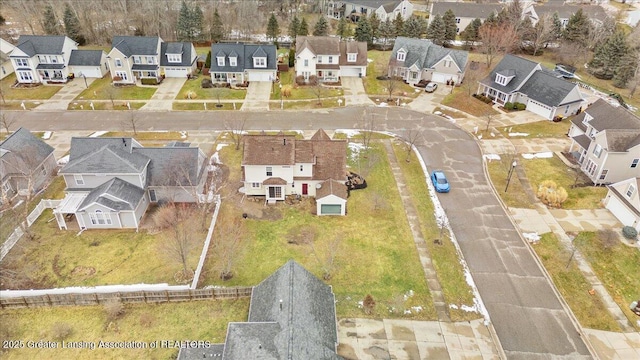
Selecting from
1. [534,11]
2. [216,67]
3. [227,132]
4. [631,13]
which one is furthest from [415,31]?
[631,13]

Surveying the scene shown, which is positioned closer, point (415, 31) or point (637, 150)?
point (637, 150)

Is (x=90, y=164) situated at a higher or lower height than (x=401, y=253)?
higher

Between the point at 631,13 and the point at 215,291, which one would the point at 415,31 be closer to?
the point at 631,13

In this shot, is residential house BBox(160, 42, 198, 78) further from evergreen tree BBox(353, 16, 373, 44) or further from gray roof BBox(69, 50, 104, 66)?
evergreen tree BBox(353, 16, 373, 44)

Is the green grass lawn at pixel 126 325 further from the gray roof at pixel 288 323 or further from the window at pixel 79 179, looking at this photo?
the window at pixel 79 179

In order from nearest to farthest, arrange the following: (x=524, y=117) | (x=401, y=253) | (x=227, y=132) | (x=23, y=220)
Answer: (x=401, y=253), (x=23, y=220), (x=227, y=132), (x=524, y=117)

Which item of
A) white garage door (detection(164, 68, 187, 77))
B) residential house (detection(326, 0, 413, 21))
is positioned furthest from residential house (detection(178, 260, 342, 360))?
residential house (detection(326, 0, 413, 21))
